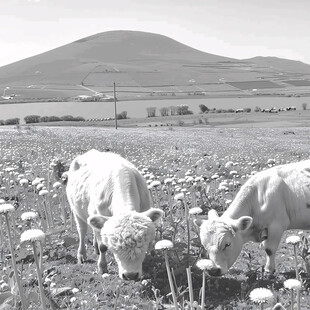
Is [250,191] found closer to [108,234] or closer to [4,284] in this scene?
[108,234]

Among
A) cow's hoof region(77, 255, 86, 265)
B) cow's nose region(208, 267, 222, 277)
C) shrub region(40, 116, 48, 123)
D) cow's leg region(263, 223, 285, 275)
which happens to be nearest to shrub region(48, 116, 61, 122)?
shrub region(40, 116, 48, 123)

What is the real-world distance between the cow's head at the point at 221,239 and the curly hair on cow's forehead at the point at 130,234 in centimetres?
120

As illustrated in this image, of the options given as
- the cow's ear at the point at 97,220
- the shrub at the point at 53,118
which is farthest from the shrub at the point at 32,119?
A: the cow's ear at the point at 97,220

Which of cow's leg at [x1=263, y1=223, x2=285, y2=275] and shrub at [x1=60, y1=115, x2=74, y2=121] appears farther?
shrub at [x1=60, y1=115, x2=74, y2=121]

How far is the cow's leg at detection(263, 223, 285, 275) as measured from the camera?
29.4 ft

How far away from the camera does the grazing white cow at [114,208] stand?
7199mm

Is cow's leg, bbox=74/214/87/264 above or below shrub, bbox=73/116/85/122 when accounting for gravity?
above

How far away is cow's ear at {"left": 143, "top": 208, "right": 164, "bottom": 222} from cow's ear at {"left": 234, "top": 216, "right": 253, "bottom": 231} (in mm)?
1552

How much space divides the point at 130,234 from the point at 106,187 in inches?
95.0

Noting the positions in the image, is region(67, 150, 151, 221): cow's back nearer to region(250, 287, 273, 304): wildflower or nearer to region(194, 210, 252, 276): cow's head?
region(194, 210, 252, 276): cow's head

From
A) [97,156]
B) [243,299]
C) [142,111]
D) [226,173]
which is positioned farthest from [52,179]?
[142,111]

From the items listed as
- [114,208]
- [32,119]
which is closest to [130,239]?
[114,208]

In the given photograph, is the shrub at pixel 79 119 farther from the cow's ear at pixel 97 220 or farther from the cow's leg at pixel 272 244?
the cow's ear at pixel 97 220

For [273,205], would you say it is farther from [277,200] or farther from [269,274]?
[269,274]
